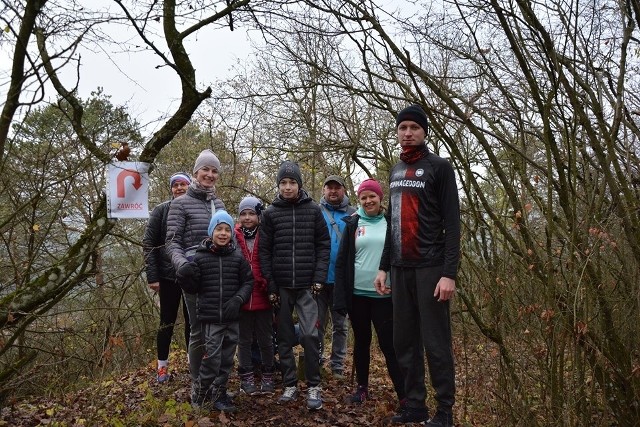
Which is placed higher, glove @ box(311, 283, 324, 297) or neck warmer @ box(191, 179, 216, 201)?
neck warmer @ box(191, 179, 216, 201)

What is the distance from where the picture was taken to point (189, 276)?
14.6 feet

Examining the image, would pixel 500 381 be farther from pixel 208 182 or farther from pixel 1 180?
pixel 1 180

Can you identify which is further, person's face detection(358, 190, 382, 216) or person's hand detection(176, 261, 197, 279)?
person's face detection(358, 190, 382, 216)

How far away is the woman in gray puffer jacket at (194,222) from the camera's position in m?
4.74

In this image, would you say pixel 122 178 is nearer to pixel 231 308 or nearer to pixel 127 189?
pixel 127 189

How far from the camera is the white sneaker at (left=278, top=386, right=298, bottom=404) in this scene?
482 centimetres

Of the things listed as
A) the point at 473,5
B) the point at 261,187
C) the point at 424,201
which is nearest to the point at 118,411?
the point at 424,201

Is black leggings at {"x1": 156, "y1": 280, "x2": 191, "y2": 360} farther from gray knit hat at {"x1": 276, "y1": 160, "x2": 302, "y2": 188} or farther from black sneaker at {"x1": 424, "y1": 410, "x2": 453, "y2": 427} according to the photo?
black sneaker at {"x1": 424, "y1": 410, "x2": 453, "y2": 427}

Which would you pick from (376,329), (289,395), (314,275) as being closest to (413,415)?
(376,329)

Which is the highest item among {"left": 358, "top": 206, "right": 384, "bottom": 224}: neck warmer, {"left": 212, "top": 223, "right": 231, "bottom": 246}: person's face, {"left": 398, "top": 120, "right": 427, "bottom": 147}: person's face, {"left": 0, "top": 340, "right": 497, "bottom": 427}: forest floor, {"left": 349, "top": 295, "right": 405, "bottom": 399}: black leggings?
{"left": 398, "top": 120, "right": 427, "bottom": 147}: person's face

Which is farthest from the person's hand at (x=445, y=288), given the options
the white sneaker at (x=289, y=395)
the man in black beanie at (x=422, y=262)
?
the white sneaker at (x=289, y=395)

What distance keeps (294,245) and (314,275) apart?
31cm

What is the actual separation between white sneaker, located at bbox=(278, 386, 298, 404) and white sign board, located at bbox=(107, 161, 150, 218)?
1939mm

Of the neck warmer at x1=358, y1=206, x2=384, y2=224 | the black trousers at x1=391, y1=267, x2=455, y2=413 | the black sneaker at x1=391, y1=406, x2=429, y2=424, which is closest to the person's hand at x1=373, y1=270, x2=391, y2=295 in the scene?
the black trousers at x1=391, y1=267, x2=455, y2=413
